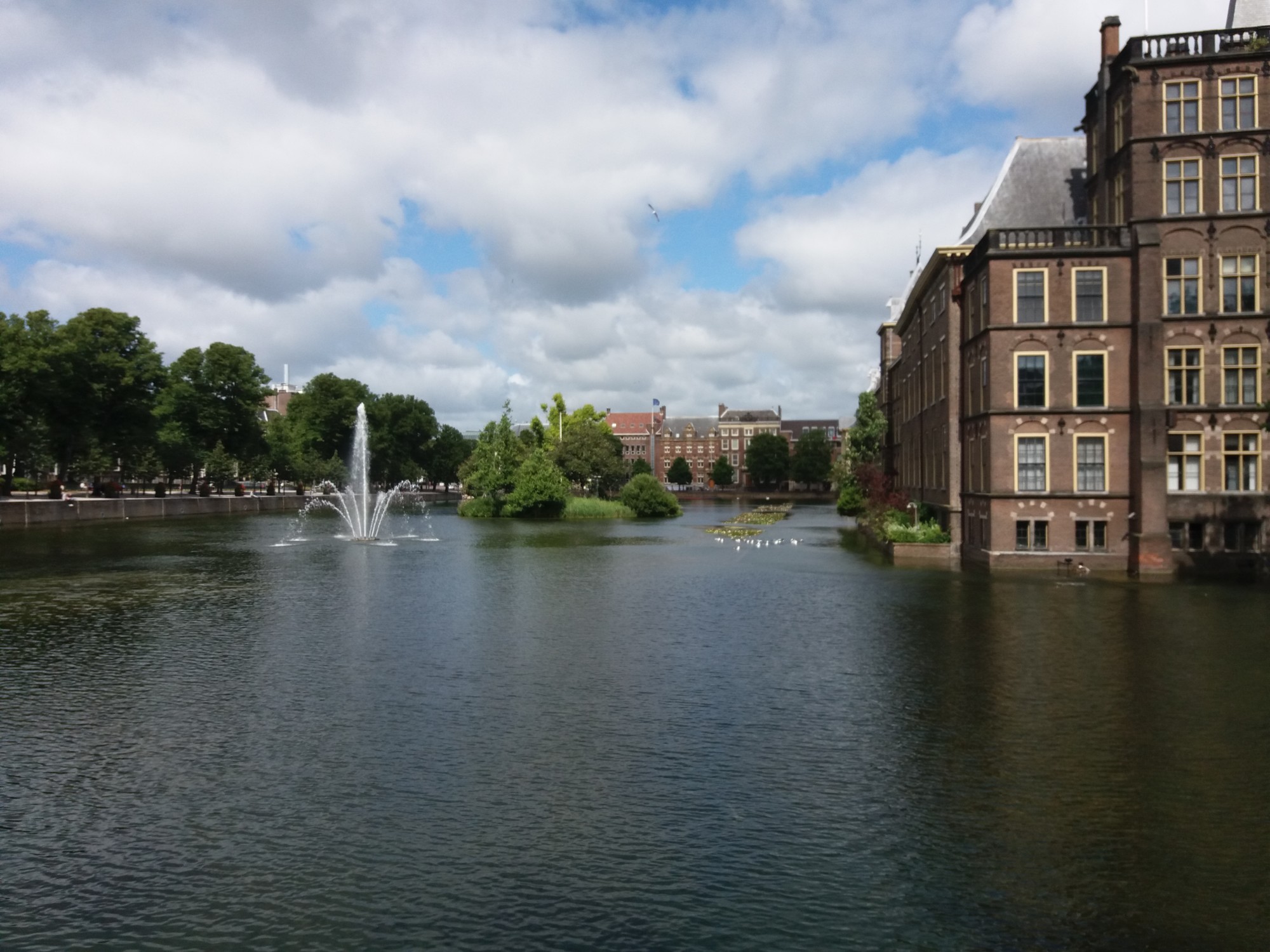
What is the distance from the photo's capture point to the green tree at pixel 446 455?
166625 mm

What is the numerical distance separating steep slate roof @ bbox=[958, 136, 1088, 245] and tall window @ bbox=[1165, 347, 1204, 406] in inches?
387

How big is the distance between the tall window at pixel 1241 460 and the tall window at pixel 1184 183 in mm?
9248

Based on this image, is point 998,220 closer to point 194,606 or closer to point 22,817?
point 194,606

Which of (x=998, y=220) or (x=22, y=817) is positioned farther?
(x=998, y=220)

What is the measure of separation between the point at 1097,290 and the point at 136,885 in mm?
40753

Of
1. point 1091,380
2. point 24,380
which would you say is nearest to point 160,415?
point 24,380

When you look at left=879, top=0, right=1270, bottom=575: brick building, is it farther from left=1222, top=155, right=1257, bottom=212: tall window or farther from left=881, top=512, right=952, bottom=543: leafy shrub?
left=881, top=512, right=952, bottom=543: leafy shrub

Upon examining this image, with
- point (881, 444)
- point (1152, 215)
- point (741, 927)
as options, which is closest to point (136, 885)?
point (741, 927)

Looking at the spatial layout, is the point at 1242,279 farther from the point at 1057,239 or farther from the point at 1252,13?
the point at 1252,13

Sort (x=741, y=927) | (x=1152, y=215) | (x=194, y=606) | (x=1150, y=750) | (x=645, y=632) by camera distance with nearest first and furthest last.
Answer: (x=741, y=927)
(x=1150, y=750)
(x=645, y=632)
(x=194, y=606)
(x=1152, y=215)

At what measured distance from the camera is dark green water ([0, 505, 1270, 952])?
10359 millimetres

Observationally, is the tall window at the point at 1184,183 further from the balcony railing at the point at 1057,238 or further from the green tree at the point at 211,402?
the green tree at the point at 211,402

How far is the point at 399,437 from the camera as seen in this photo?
6048 inches

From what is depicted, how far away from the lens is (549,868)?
37.6ft
